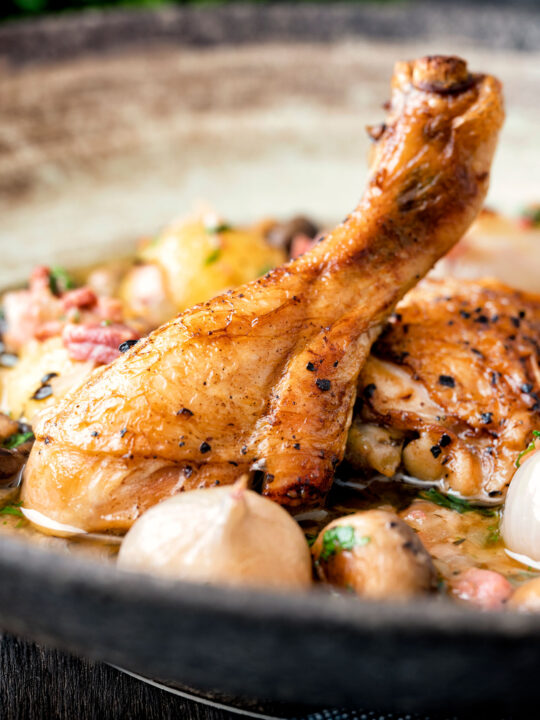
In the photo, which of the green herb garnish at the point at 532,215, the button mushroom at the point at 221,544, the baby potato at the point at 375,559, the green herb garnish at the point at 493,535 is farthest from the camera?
the green herb garnish at the point at 532,215

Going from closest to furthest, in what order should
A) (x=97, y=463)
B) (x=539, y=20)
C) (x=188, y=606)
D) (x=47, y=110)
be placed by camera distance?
(x=188, y=606) → (x=97, y=463) → (x=47, y=110) → (x=539, y=20)

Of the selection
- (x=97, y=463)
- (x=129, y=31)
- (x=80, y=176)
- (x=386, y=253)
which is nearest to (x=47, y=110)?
(x=80, y=176)

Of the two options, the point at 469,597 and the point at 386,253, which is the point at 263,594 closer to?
the point at 469,597

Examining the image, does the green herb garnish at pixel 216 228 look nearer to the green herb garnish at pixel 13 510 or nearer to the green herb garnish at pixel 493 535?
the green herb garnish at pixel 13 510

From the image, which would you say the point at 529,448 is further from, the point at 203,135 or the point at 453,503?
the point at 203,135

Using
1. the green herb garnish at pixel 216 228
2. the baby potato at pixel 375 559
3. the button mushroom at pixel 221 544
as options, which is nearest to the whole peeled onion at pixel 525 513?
the baby potato at pixel 375 559

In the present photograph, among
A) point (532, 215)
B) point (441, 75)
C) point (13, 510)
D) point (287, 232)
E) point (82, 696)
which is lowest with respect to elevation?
point (82, 696)

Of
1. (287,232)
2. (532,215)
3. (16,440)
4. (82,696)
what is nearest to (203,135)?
(287,232)
